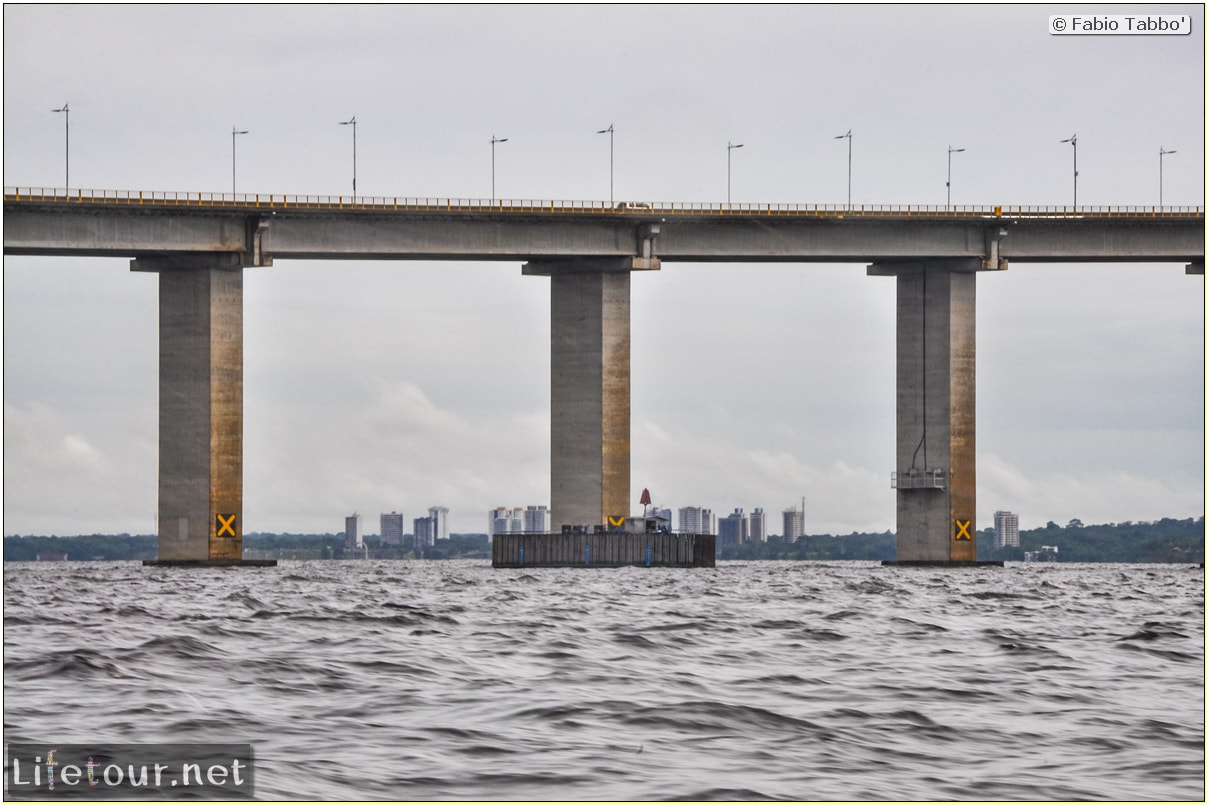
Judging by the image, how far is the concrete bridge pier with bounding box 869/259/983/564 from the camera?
11944 cm

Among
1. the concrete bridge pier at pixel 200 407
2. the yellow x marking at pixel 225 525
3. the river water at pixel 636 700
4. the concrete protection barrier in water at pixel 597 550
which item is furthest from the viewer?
the concrete protection barrier in water at pixel 597 550

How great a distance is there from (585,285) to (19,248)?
33798 mm

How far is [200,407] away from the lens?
105562mm

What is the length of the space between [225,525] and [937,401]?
47240 mm

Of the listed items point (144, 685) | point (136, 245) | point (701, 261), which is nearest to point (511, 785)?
point (144, 685)

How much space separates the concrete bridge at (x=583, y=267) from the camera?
105375mm

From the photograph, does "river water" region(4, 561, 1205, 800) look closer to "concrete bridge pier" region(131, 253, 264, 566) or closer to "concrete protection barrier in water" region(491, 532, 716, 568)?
"concrete bridge pier" region(131, 253, 264, 566)

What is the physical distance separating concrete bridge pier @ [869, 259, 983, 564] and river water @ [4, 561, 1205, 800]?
7679 cm

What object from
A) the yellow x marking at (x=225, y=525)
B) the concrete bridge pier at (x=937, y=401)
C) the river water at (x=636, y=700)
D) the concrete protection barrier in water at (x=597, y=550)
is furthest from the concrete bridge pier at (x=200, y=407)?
the river water at (x=636, y=700)

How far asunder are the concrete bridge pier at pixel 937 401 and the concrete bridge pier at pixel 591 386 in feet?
62.6

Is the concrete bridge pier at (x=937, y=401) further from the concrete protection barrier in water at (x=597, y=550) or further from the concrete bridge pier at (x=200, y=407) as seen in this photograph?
the concrete bridge pier at (x=200, y=407)

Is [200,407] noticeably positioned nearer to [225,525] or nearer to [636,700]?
[225,525]

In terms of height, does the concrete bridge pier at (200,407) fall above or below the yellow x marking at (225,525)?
above

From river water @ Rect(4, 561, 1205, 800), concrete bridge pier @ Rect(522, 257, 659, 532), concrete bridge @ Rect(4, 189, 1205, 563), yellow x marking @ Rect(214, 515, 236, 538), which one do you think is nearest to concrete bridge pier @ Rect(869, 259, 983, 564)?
concrete bridge @ Rect(4, 189, 1205, 563)
